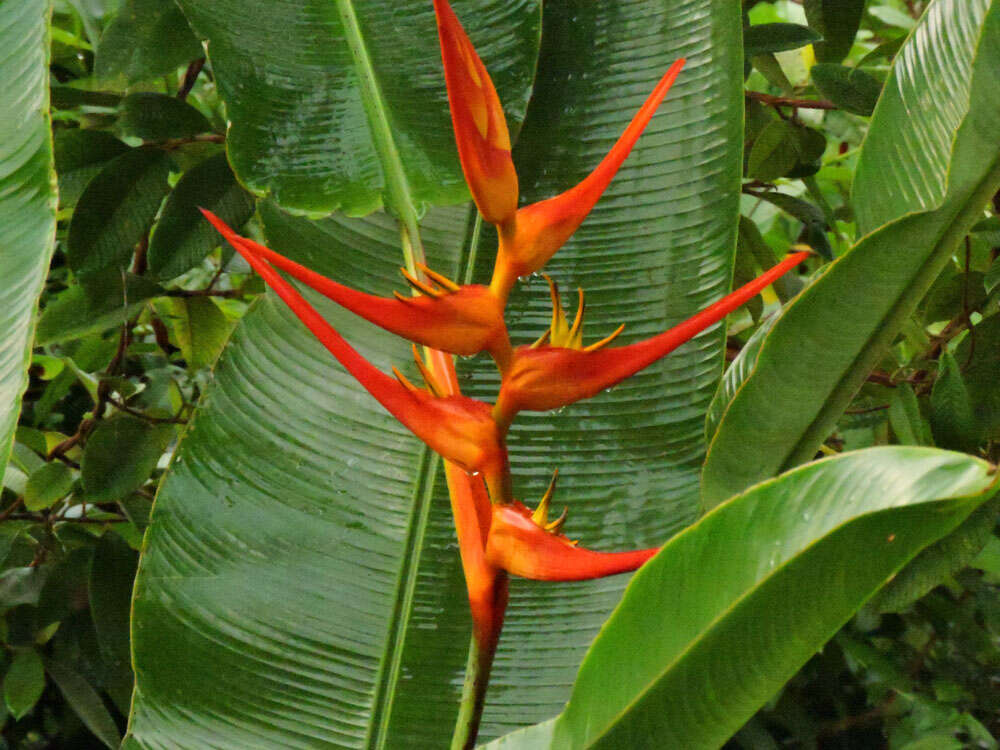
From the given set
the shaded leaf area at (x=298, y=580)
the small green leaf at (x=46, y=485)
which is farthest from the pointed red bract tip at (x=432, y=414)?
the small green leaf at (x=46, y=485)

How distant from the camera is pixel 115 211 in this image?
32.7 inches

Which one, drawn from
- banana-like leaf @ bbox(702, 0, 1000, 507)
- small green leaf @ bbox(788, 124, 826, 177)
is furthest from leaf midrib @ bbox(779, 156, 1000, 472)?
small green leaf @ bbox(788, 124, 826, 177)

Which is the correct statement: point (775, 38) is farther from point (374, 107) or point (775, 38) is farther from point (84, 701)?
point (84, 701)

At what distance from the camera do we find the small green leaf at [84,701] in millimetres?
999

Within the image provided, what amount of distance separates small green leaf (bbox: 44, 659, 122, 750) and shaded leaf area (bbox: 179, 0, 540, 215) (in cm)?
71

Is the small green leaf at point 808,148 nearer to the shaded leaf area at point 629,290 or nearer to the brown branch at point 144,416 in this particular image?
the shaded leaf area at point 629,290

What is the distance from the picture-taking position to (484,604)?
1.16 feet

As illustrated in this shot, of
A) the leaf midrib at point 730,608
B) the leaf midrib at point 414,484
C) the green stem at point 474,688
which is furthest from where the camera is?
the leaf midrib at point 414,484

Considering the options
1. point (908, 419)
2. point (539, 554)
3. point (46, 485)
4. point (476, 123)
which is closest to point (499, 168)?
point (476, 123)

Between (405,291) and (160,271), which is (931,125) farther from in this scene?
(160,271)

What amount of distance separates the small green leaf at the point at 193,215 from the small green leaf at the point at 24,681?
49 cm

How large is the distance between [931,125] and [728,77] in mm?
169

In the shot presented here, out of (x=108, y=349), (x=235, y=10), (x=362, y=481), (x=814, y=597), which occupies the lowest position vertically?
(x=108, y=349)

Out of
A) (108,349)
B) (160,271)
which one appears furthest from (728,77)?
(108,349)
